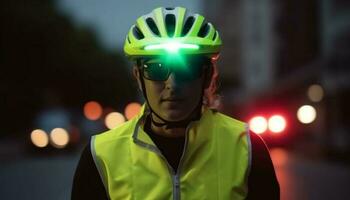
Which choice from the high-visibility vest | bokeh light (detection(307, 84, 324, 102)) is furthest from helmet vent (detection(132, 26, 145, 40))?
bokeh light (detection(307, 84, 324, 102))

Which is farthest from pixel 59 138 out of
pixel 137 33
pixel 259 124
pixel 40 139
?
pixel 137 33

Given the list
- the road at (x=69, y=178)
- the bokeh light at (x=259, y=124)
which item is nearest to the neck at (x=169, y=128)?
the road at (x=69, y=178)

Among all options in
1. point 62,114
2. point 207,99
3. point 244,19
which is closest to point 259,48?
point 244,19

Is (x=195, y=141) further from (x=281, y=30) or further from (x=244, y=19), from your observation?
(x=244, y=19)

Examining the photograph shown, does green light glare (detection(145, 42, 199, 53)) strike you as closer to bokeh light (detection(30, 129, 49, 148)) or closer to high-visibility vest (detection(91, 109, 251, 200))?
high-visibility vest (detection(91, 109, 251, 200))

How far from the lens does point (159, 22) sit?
298 centimetres

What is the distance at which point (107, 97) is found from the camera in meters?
70.1

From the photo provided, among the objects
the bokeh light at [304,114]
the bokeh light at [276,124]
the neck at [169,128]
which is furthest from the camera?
the bokeh light at [304,114]

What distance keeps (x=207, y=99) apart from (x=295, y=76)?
55536mm

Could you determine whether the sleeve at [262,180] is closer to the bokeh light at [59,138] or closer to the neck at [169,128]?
the neck at [169,128]

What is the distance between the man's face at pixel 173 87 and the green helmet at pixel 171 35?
5cm

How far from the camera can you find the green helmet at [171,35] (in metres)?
2.90

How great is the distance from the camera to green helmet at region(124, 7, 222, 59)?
2896 millimetres

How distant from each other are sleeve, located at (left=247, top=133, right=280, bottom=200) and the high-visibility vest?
0.08 feet
